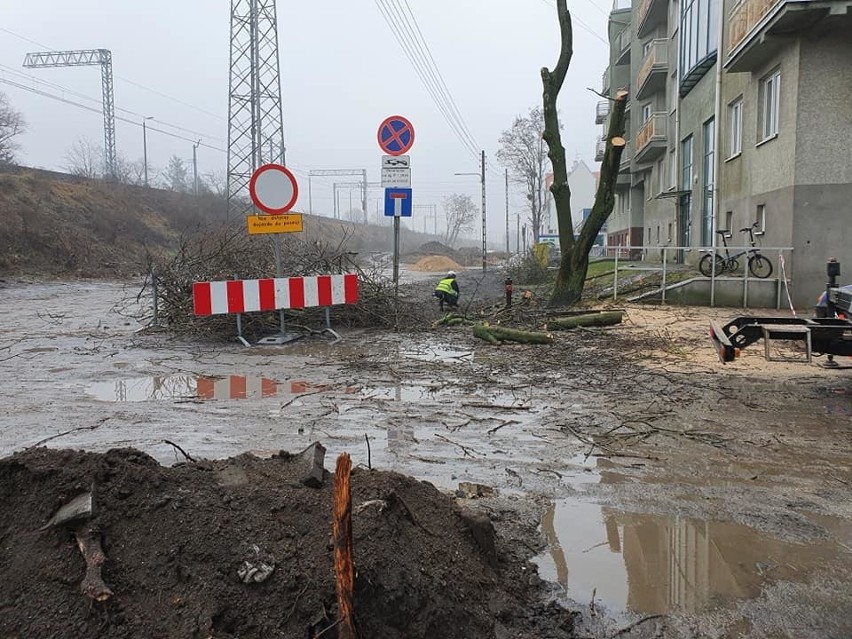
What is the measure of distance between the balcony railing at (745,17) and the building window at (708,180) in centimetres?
433

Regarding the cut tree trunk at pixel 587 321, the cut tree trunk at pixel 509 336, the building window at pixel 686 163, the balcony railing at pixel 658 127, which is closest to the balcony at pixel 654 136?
the balcony railing at pixel 658 127

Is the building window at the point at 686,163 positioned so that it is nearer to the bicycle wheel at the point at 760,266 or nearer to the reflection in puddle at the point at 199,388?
the bicycle wheel at the point at 760,266

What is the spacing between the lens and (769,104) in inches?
647

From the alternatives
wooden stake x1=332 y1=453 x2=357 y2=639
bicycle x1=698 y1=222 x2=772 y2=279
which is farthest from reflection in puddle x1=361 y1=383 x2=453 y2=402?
bicycle x1=698 y1=222 x2=772 y2=279

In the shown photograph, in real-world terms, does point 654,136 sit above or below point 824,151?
above

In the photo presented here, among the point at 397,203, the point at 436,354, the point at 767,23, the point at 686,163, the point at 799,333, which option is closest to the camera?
the point at 799,333

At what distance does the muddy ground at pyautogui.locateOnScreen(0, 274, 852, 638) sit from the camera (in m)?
2.60

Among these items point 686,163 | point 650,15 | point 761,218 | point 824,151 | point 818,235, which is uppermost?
point 650,15

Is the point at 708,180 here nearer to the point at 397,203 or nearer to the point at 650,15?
the point at 650,15

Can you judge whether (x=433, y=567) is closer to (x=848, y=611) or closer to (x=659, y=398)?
(x=848, y=611)

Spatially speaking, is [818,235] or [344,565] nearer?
[344,565]

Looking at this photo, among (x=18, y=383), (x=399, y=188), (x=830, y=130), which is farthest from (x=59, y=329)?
(x=830, y=130)

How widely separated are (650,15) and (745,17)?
54.9ft

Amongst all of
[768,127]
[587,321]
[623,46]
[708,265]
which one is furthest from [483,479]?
[623,46]
